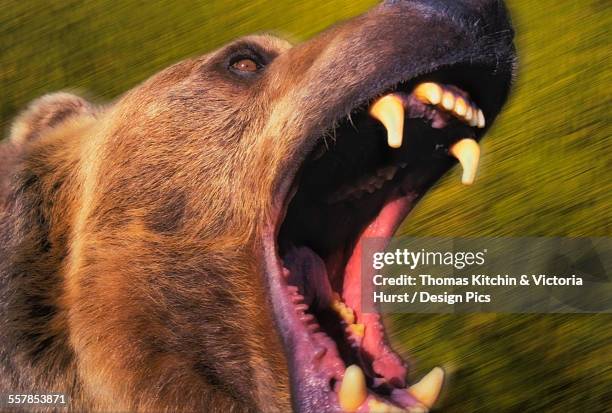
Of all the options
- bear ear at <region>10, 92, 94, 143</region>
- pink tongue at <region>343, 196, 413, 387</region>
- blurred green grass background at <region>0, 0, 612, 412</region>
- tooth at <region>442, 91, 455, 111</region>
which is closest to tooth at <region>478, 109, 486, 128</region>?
tooth at <region>442, 91, 455, 111</region>

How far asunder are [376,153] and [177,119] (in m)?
0.73

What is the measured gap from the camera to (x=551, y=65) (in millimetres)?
3633

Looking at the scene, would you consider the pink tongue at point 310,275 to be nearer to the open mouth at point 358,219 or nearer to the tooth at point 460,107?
the open mouth at point 358,219

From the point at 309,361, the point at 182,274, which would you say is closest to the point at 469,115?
the point at 309,361

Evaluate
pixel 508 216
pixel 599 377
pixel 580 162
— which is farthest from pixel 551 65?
pixel 599 377

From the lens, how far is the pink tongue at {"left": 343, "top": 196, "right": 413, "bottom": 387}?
10.1 ft

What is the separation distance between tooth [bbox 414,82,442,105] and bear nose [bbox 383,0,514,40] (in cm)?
22

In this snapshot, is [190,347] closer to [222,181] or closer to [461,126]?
[222,181]

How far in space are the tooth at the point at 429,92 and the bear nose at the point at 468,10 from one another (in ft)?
0.73

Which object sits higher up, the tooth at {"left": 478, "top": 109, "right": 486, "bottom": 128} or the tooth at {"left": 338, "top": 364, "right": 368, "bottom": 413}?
the tooth at {"left": 478, "top": 109, "right": 486, "bottom": 128}

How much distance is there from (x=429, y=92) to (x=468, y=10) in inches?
11.2

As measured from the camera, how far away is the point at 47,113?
344 cm
